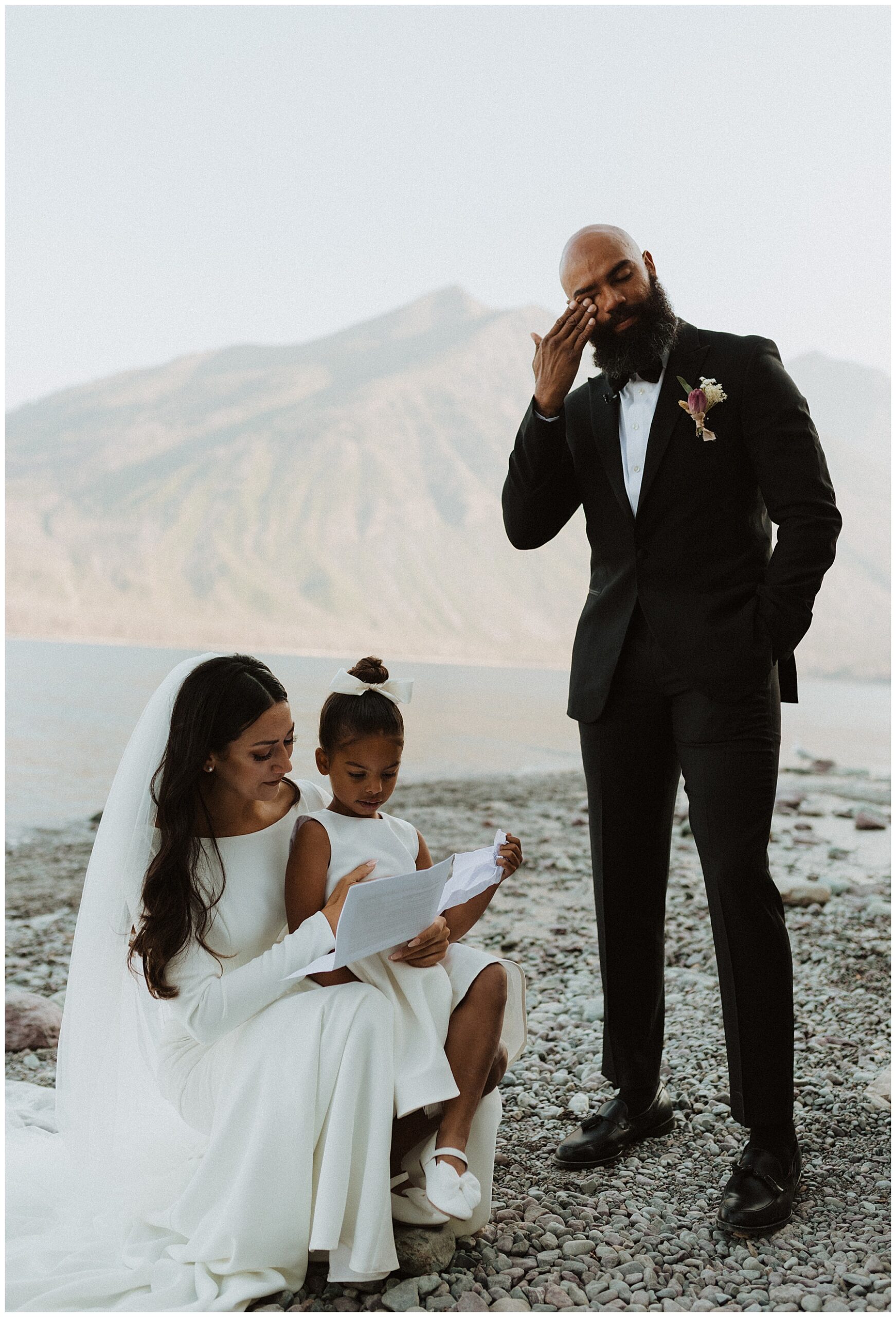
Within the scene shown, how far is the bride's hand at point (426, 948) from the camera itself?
223 cm

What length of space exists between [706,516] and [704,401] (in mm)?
264

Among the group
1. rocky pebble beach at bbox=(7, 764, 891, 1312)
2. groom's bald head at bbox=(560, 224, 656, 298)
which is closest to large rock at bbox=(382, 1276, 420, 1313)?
rocky pebble beach at bbox=(7, 764, 891, 1312)

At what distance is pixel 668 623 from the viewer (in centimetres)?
256

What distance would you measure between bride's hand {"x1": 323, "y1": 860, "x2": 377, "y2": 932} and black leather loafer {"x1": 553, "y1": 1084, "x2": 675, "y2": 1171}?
1.04m

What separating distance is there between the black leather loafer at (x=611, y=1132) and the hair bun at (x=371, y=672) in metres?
1.34

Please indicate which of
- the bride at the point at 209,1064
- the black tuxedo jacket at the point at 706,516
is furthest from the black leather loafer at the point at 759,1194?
the black tuxedo jacket at the point at 706,516

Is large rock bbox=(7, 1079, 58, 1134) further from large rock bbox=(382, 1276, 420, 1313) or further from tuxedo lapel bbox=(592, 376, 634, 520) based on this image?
tuxedo lapel bbox=(592, 376, 634, 520)

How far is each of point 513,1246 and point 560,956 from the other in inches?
100

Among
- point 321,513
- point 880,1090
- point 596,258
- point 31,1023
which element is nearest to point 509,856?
point 596,258

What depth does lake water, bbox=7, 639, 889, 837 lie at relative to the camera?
489 inches

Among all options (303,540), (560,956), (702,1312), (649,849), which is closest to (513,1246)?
(702,1312)

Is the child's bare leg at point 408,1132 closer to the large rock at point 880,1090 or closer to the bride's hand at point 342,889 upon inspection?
the bride's hand at point 342,889

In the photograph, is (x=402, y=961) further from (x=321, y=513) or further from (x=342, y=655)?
(x=321, y=513)

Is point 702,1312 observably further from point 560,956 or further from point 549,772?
point 549,772
